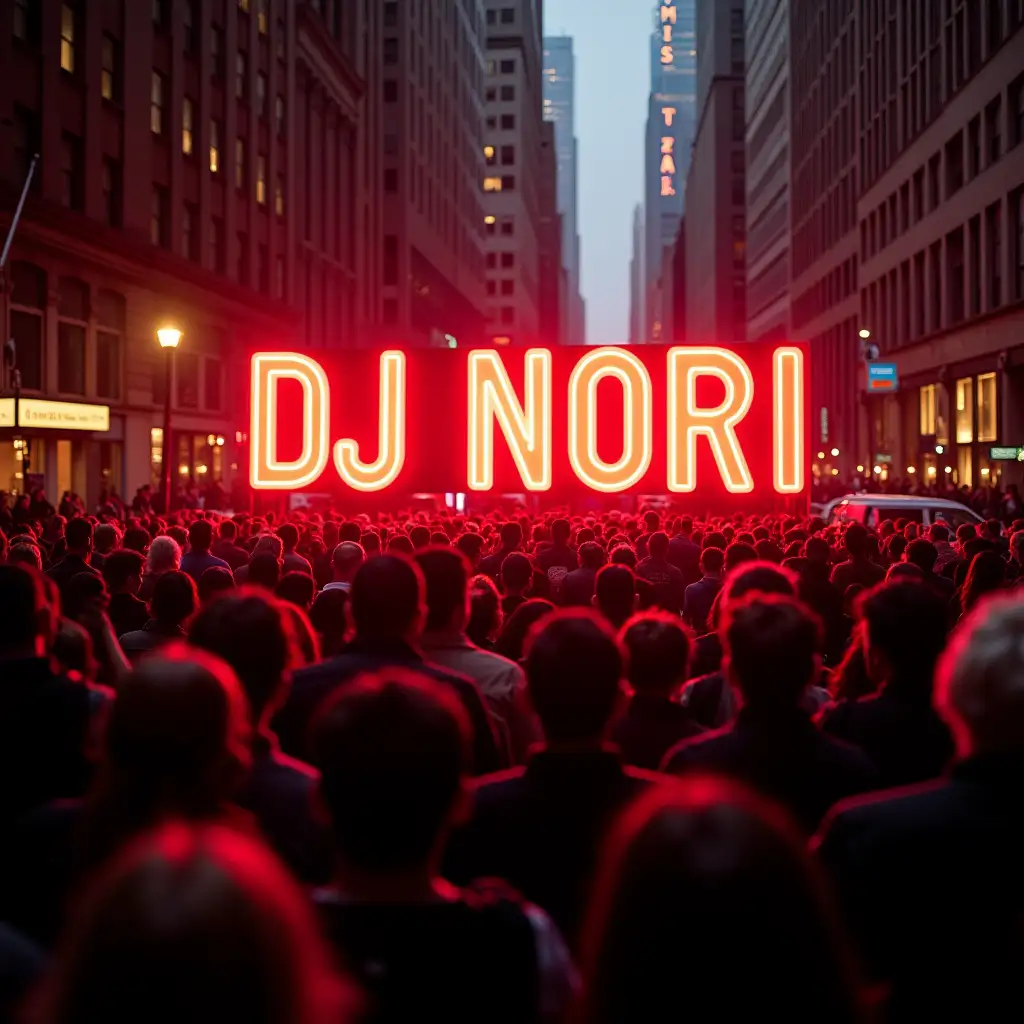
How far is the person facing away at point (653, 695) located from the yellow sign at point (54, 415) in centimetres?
2353

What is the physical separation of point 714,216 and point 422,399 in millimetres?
116541

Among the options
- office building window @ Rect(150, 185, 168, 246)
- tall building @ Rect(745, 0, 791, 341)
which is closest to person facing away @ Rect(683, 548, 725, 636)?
office building window @ Rect(150, 185, 168, 246)

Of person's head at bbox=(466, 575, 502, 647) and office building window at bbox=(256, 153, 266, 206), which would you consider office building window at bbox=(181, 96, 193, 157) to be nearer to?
office building window at bbox=(256, 153, 266, 206)

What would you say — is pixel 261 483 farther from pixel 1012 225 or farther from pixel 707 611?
pixel 1012 225

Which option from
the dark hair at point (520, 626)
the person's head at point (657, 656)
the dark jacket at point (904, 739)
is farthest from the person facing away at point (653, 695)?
the dark hair at point (520, 626)

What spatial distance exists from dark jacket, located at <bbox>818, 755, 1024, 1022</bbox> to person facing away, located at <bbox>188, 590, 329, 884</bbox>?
57.6 inches

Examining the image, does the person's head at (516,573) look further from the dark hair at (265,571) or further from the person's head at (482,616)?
the dark hair at (265,571)

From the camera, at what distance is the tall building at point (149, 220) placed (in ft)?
102

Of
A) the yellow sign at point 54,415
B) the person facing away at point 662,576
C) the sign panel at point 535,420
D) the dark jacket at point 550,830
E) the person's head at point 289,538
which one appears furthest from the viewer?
the yellow sign at point 54,415

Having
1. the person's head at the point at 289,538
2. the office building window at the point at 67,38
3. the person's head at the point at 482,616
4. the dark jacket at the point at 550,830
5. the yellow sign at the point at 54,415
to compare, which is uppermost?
the office building window at the point at 67,38

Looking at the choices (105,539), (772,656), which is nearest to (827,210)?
(105,539)

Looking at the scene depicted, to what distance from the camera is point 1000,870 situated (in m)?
2.66

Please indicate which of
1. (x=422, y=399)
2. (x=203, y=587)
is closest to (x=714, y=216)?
(x=422, y=399)

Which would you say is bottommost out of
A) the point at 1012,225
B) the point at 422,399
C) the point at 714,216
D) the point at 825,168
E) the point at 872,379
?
the point at 422,399
